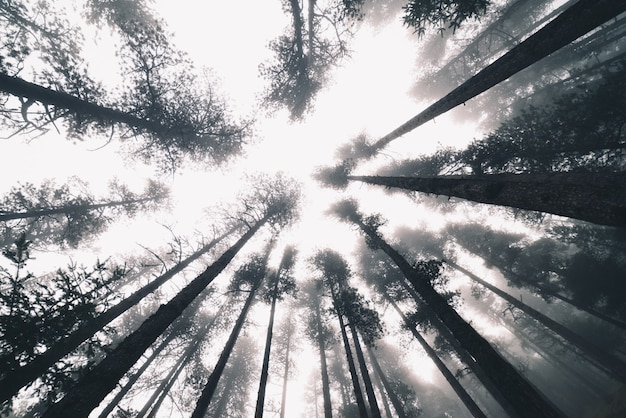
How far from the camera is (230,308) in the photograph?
20.9 m

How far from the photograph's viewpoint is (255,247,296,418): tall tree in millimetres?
11133

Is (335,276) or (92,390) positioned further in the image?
(335,276)

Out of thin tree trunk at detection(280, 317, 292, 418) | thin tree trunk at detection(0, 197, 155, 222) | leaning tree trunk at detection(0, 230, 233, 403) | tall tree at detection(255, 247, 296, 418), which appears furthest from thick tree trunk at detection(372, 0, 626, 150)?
thin tree trunk at detection(280, 317, 292, 418)

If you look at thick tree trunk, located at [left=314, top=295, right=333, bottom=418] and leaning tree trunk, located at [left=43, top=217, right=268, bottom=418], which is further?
thick tree trunk, located at [left=314, top=295, right=333, bottom=418]

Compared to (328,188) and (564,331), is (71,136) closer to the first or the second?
(328,188)

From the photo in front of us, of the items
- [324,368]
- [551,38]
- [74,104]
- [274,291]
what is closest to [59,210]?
[74,104]

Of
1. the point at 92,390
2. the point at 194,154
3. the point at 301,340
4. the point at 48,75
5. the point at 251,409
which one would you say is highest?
the point at 301,340

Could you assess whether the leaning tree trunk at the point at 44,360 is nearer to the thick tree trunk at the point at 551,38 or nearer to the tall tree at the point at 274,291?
the tall tree at the point at 274,291

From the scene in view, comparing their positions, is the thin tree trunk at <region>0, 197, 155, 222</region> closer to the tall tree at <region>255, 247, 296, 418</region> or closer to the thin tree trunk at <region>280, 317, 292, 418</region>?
the tall tree at <region>255, 247, 296, 418</region>

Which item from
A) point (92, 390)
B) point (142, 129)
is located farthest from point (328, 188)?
point (92, 390)

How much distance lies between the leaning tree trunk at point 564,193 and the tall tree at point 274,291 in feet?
36.0

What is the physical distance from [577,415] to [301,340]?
2514 centimetres

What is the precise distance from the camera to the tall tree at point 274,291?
11.1 m

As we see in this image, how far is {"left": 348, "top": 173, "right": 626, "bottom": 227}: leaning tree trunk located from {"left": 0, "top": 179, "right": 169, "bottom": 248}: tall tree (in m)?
16.3
